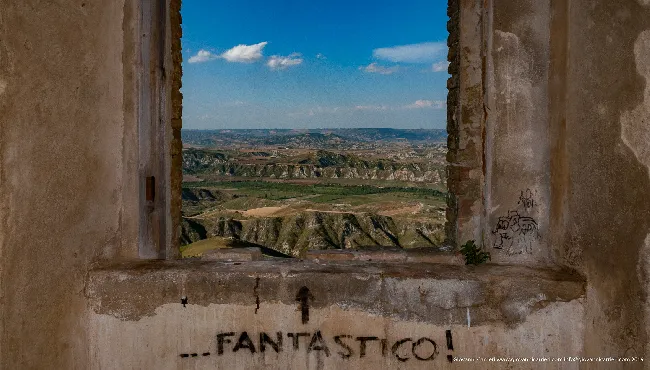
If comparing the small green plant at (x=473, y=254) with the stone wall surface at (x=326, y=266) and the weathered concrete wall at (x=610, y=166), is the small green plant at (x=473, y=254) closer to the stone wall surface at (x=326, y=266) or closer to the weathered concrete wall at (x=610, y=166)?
the stone wall surface at (x=326, y=266)

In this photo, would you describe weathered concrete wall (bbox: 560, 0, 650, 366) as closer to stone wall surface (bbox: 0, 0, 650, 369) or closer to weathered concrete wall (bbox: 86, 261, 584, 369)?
stone wall surface (bbox: 0, 0, 650, 369)

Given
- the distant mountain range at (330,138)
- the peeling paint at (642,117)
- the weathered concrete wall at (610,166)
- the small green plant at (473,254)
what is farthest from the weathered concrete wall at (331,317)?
the distant mountain range at (330,138)

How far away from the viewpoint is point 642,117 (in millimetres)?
2453

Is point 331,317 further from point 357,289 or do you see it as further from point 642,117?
point 642,117

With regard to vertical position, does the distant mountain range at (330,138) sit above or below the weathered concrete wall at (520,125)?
above

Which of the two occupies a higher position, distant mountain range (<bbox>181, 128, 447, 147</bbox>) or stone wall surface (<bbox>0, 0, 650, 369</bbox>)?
distant mountain range (<bbox>181, 128, 447, 147</bbox>)

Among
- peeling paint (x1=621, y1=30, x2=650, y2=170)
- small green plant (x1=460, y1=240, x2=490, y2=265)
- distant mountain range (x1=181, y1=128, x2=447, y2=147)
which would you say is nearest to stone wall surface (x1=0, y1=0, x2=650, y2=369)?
peeling paint (x1=621, y1=30, x2=650, y2=170)

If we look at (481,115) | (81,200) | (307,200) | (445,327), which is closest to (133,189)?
(81,200)

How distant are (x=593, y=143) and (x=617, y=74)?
1.28 ft

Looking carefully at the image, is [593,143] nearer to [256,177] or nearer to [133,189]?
[133,189]

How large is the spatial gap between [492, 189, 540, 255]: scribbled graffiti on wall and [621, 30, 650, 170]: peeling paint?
0.83 meters

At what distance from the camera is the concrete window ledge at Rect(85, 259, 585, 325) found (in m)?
2.83

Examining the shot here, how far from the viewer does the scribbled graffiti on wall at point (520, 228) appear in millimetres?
3234

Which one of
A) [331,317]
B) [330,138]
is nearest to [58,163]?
[331,317]
